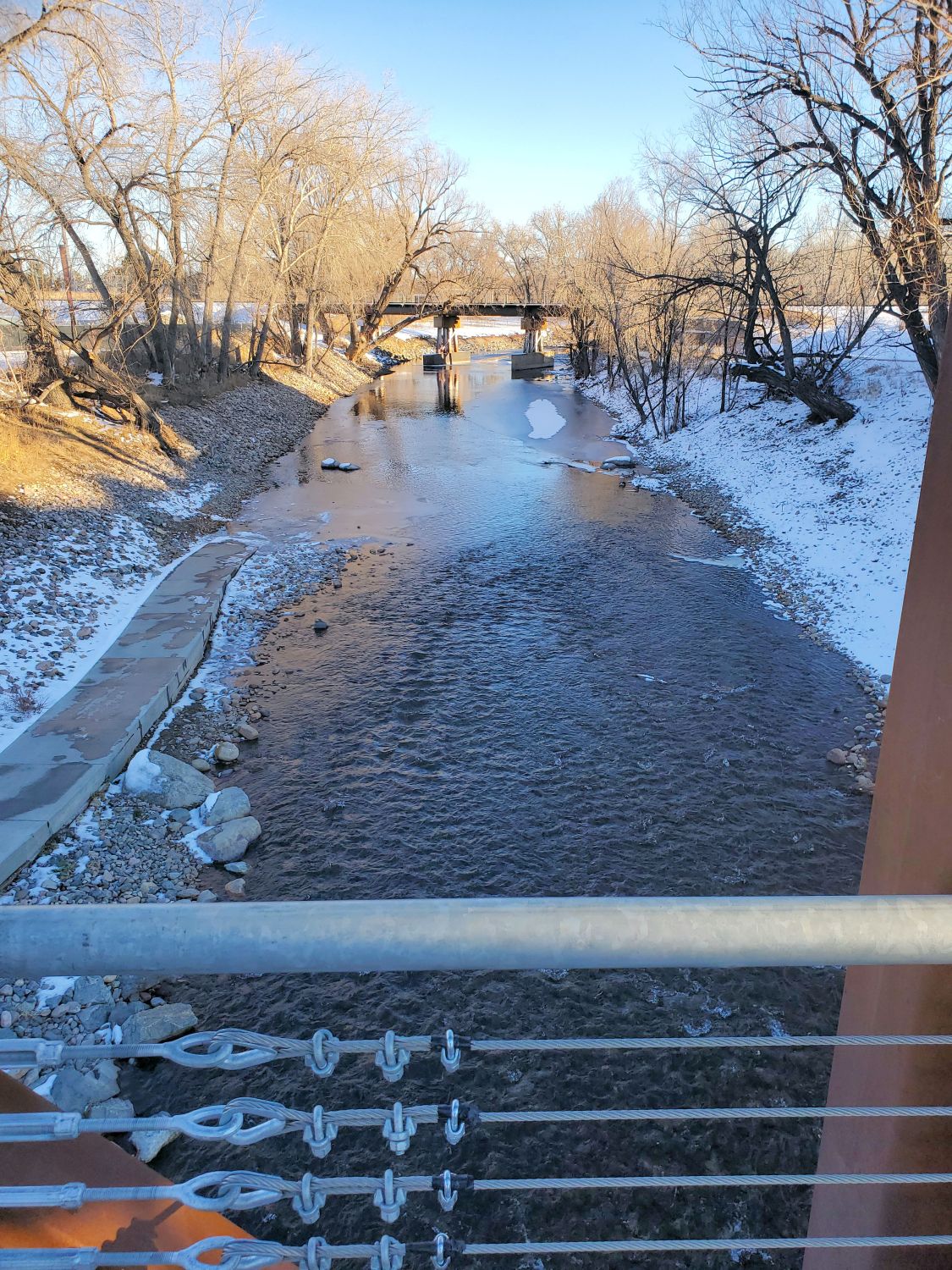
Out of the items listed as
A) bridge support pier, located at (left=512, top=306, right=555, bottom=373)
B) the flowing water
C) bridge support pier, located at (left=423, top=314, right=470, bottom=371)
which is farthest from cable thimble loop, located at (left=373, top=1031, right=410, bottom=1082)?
bridge support pier, located at (left=423, top=314, right=470, bottom=371)

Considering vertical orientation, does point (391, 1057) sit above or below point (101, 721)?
above

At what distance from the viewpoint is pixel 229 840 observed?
22.0 ft

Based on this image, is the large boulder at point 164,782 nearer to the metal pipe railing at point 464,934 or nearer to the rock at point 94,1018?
the rock at point 94,1018

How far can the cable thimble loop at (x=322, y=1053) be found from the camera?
134cm

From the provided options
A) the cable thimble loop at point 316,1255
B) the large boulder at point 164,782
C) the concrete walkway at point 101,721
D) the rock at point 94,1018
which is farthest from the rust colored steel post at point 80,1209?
the large boulder at point 164,782

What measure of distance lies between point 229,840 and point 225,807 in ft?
1.74

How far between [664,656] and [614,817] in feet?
12.8

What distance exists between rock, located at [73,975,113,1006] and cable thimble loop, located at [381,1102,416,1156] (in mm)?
4587

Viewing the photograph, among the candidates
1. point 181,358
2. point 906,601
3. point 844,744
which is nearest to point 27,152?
point 181,358

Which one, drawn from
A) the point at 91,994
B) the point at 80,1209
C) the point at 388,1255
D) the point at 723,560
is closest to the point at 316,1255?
the point at 388,1255

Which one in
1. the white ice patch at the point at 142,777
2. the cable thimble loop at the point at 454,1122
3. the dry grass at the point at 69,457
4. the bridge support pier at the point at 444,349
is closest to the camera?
the cable thimble loop at the point at 454,1122

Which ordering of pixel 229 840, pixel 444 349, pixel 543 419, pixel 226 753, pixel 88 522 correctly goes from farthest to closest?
pixel 444 349, pixel 543 419, pixel 88 522, pixel 226 753, pixel 229 840

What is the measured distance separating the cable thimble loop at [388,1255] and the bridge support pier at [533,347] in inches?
2148

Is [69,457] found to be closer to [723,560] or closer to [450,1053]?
[723,560]
